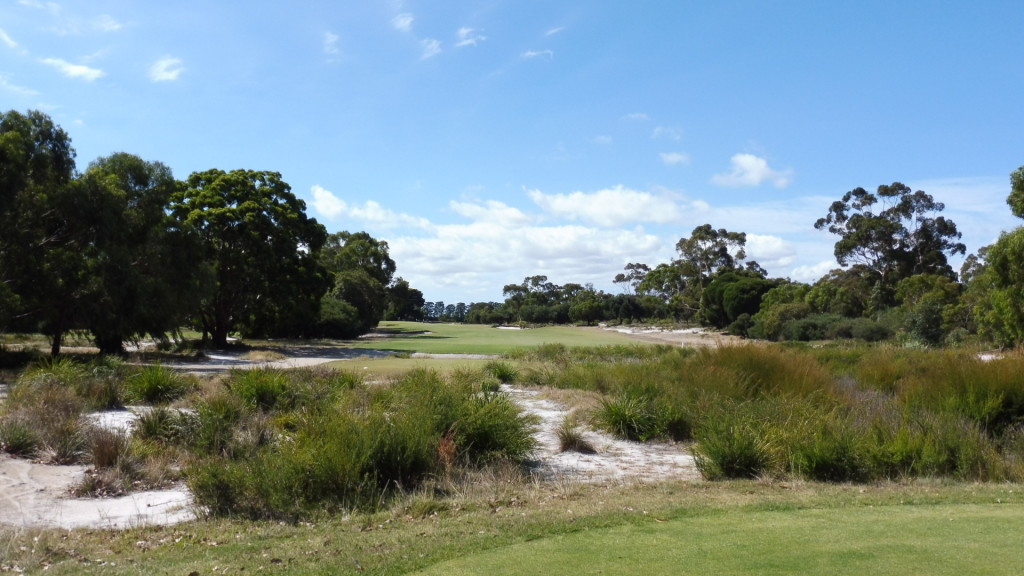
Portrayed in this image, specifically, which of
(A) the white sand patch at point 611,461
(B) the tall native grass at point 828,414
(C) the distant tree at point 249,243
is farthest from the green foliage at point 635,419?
(C) the distant tree at point 249,243

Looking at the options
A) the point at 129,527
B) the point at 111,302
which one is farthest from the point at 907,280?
the point at 129,527

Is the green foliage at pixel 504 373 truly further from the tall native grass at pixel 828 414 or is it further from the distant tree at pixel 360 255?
the distant tree at pixel 360 255

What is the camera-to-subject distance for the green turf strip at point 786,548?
520cm

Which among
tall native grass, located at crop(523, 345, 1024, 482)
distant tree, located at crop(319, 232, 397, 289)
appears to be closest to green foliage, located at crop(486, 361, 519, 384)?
tall native grass, located at crop(523, 345, 1024, 482)

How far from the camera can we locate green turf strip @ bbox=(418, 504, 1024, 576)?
5199 millimetres

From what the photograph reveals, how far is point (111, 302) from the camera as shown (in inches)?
1103

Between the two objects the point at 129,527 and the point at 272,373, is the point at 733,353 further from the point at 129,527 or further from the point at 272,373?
the point at 129,527

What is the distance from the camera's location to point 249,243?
45719 millimetres

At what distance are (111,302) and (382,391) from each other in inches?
691

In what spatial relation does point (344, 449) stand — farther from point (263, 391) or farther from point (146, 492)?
point (263, 391)

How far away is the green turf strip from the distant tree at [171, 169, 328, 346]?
40426 mm

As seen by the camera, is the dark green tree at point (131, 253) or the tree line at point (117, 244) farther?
the dark green tree at point (131, 253)

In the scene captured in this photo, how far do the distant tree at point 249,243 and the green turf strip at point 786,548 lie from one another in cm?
4043

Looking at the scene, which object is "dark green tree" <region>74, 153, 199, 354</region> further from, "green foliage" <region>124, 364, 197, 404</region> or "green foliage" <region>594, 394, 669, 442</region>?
"green foliage" <region>594, 394, 669, 442</region>
